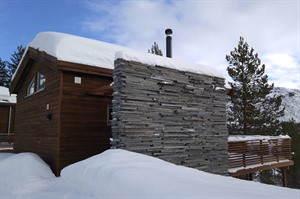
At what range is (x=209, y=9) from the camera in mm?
A: 10508

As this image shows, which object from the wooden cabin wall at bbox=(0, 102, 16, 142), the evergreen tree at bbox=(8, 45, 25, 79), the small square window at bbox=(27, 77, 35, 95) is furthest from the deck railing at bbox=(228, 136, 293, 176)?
the evergreen tree at bbox=(8, 45, 25, 79)

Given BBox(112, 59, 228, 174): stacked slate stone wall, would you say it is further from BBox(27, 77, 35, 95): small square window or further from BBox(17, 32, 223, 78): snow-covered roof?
BBox(27, 77, 35, 95): small square window

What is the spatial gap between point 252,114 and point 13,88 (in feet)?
54.7

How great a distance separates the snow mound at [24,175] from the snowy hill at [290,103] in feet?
230

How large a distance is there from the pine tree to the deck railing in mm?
6639

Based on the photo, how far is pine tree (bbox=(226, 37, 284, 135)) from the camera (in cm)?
2009

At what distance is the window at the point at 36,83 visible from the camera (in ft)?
33.8

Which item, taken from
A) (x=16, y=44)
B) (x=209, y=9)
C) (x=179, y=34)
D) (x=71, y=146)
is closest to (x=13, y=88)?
(x=71, y=146)

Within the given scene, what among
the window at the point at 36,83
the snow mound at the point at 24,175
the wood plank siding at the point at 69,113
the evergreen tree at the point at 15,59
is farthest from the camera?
the evergreen tree at the point at 15,59

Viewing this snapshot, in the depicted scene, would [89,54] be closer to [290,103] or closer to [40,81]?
[40,81]

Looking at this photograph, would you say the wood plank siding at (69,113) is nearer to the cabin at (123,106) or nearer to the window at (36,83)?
the cabin at (123,106)

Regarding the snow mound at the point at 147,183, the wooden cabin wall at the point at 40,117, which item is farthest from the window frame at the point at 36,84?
the snow mound at the point at 147,183

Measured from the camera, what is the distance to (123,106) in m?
6.33

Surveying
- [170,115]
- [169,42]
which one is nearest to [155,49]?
[169,42]
